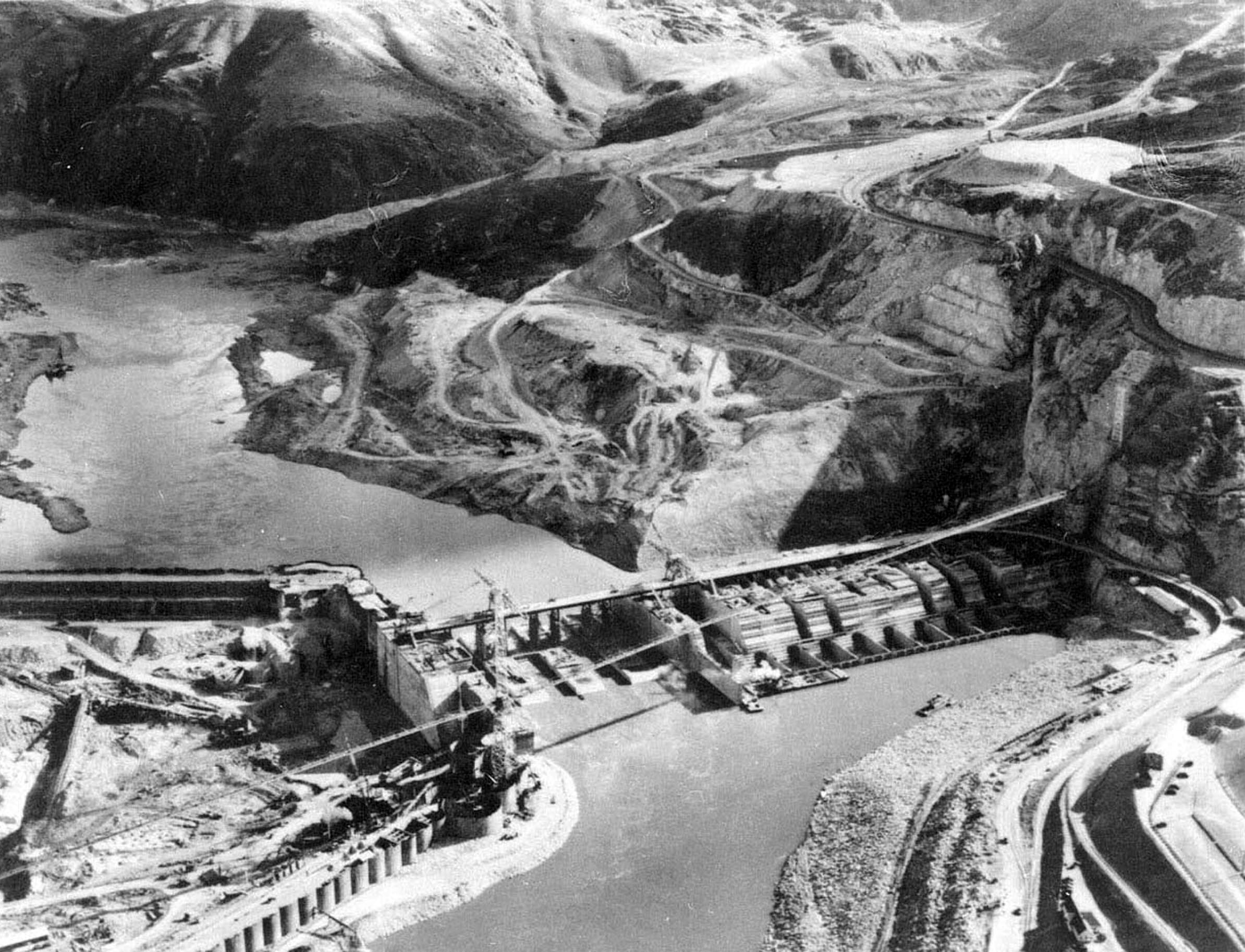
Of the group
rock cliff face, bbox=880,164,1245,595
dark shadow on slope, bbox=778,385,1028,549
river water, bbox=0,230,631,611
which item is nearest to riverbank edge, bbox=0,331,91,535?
river water, bbox=0,230,631,611

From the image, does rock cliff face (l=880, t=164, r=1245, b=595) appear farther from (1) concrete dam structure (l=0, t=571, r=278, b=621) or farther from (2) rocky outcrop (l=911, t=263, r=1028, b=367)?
(1) concrete dam structure (l=0, t=571, r=278, b=621)

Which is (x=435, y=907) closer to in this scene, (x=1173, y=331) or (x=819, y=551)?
(x=819, y=551)

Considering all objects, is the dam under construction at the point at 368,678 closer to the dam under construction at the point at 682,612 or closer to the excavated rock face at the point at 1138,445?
the dam under construction at the point at 682,612

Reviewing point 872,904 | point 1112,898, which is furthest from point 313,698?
point 1112,898

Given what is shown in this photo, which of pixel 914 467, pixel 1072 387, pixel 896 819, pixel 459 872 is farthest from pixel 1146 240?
pixel 459 872

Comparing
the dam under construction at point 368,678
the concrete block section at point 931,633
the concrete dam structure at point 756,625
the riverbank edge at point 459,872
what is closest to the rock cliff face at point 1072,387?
the dam under construction at point 368,678

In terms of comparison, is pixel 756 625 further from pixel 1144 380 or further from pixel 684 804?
pixel 1144 380
